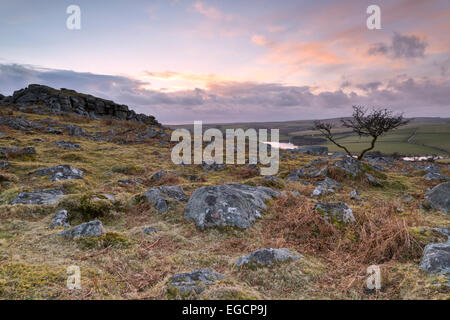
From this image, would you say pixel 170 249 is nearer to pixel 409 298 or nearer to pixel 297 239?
pixel 297 239

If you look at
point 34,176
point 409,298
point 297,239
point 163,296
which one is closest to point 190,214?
point 297,239

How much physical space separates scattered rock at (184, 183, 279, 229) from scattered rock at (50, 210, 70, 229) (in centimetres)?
367

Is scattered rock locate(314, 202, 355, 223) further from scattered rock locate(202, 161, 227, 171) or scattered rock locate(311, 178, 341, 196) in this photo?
scattered rock locate(202, 161, 227, 171)

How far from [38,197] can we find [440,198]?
16.8m

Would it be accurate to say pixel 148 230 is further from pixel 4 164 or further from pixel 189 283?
pixel 4 164

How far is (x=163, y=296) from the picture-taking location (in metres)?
3.71

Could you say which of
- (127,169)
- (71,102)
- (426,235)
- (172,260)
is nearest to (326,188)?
(426,235)

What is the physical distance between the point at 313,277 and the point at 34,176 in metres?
15.7

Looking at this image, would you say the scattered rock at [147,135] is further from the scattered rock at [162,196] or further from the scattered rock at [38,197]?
the scattered rock at [162,196]

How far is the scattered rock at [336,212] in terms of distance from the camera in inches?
275

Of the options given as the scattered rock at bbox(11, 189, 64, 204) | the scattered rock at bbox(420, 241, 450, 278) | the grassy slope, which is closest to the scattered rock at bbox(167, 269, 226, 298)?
the grassy slope

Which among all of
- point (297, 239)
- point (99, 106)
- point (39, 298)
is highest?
point (99, 106)

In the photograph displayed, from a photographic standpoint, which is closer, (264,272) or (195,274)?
(195,274)

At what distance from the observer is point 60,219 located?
7230mm
